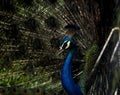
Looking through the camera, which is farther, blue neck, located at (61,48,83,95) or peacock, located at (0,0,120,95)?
peacock, located at (0,0,120,95)

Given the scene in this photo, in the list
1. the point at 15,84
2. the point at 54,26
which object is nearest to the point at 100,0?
the point at 54,26

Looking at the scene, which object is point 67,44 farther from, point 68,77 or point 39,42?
point 39,42

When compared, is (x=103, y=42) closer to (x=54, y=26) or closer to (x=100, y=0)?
(x=100, y=0)

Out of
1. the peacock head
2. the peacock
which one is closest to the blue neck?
the peacock head

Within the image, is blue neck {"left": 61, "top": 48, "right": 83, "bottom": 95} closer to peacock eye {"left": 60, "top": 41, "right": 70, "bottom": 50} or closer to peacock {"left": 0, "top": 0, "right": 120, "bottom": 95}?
peacock eye {"left": 60, "top": 41, "right": 70, "bottom": 50}

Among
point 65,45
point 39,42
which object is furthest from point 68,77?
point 39,42

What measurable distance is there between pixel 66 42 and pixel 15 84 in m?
0.96

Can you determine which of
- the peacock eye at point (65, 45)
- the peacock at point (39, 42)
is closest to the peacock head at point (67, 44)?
the peacock eye at point (65, 45)

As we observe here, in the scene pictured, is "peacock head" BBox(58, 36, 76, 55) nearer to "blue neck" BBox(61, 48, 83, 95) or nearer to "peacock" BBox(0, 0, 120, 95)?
"blue neck" BBox(61, 48, 83, 95)

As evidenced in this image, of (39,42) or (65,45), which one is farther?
(39,42)

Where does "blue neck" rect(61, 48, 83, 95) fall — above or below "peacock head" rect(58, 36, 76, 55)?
below

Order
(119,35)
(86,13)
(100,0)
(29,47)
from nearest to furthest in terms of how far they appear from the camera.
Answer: (119,35), (100,0), (86,13), (29,47)

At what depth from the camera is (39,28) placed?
523 cm

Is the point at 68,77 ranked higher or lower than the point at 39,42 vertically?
Answer: lower
